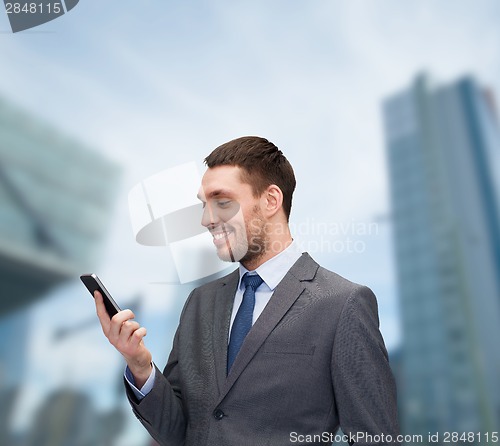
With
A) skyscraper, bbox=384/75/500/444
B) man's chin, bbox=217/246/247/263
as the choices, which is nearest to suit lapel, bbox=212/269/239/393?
man's chin, bbox=217/246/247/263

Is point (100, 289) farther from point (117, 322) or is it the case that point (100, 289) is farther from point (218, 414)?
point (218, 414)

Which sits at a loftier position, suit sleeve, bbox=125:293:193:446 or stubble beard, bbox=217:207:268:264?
stubble beard, bbox=217:207:268:264

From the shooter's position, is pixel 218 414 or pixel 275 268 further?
pixel 275 268

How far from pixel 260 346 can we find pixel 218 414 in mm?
156

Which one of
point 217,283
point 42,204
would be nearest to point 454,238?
point 42,204

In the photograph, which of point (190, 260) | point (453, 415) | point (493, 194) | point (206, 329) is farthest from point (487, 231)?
point (206, 329)

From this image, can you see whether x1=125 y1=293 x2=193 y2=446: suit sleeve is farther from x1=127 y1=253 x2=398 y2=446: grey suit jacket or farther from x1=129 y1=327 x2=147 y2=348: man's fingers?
x1=129 y1=327 x2=147 y2=348: man's fingers

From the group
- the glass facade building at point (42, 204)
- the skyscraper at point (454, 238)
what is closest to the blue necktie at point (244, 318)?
the glass facade building at point (42, 204)

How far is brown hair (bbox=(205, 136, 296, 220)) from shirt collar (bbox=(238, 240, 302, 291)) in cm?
11

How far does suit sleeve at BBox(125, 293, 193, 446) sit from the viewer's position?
99 cm

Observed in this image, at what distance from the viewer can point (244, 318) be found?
1080 millimetres

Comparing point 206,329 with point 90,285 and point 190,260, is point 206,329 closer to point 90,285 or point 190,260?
point 90,285

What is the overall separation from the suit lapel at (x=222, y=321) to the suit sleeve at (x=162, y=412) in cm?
12

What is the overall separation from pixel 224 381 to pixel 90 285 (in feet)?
1.09
